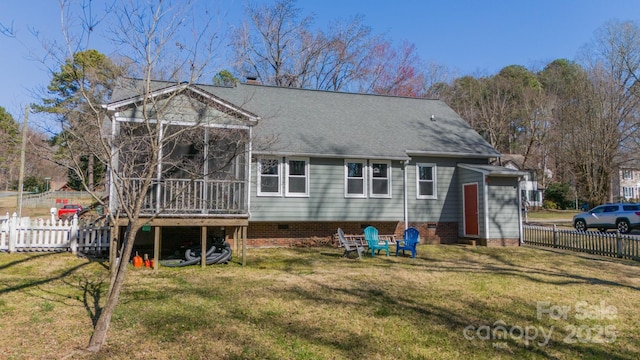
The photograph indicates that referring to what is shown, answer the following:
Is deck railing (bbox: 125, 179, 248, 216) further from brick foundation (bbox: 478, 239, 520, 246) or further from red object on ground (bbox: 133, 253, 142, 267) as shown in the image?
brick foundation (bbox: 478, 239, 520, 246)

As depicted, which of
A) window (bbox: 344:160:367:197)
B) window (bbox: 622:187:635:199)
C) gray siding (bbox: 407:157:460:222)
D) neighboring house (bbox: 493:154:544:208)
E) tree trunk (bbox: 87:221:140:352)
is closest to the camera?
tree trunk (bbox: 87:221:140:352)

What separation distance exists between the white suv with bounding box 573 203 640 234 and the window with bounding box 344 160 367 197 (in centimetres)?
1616

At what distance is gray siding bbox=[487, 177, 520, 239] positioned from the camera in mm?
15109

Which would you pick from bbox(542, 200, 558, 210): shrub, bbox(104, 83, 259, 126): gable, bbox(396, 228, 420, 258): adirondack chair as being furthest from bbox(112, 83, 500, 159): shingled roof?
bbox(542, 200, 558, 210): shrub

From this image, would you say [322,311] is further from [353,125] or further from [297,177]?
[353,125]

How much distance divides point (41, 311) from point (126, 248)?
8.79ft

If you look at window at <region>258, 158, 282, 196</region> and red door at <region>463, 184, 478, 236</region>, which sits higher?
window at <region>258, 158, 282, 196</region>

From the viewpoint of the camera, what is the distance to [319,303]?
7078 mm

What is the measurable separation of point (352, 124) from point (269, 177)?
459 cm

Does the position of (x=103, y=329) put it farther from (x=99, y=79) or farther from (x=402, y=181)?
(x=402, y=181)

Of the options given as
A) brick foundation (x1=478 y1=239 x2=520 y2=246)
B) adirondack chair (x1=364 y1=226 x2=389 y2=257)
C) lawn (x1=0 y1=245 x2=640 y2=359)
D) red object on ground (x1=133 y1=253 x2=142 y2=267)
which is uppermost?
adirondack chair (x1=364 y1=226 x2=389 y2=257)

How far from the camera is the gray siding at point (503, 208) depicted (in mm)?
15109

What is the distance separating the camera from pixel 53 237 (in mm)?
11172

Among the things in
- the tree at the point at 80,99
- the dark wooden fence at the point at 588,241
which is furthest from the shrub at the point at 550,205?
the tree at the point at 80,99
